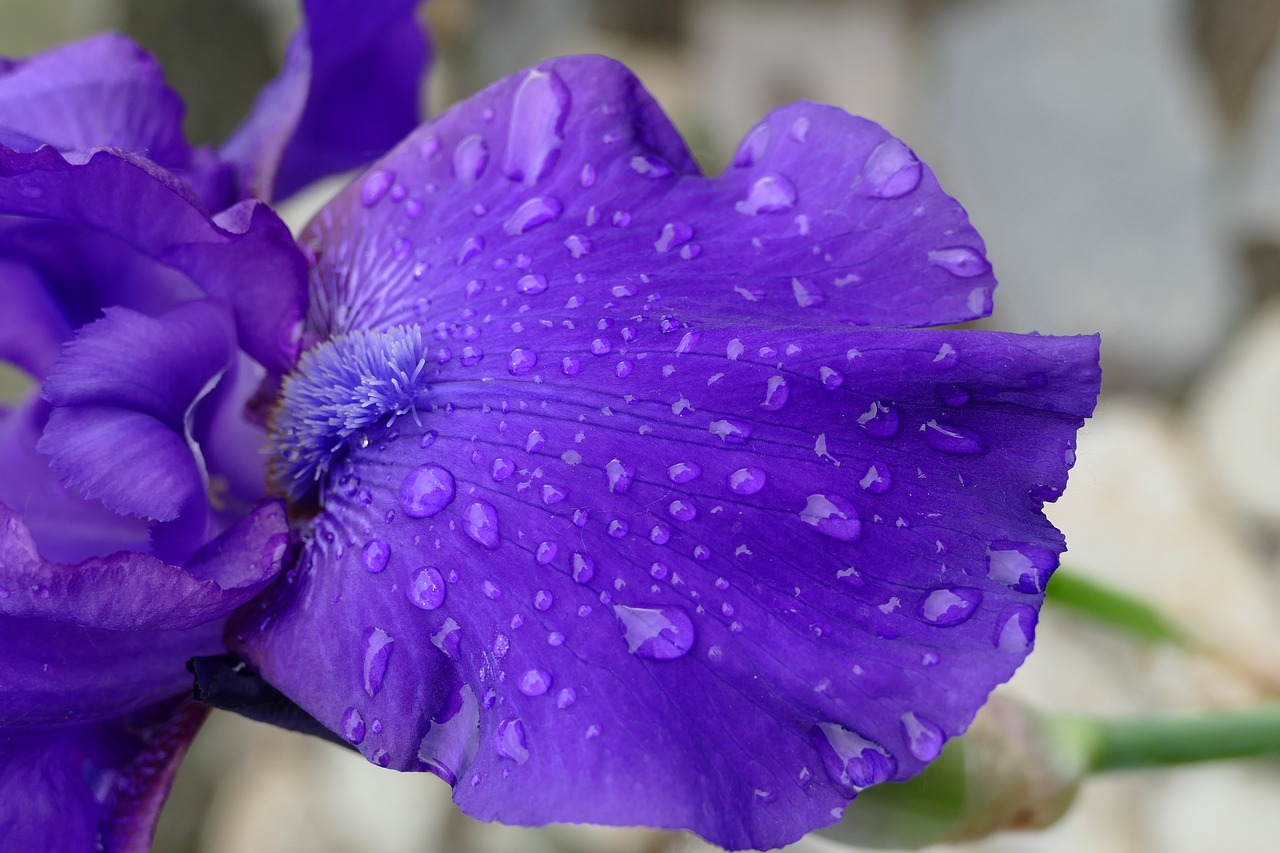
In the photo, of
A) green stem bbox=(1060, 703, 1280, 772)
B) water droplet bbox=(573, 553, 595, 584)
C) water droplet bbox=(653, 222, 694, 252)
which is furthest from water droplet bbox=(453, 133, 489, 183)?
green stem bbox=(1060, 703, 1280, 772)

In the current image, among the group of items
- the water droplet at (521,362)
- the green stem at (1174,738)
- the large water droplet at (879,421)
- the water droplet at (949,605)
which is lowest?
the green stem at (1174,738)

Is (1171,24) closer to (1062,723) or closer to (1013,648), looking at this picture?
(1062,723)

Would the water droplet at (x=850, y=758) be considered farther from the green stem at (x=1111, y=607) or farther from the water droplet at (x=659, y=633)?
the green stem at (x=1111, y=607)

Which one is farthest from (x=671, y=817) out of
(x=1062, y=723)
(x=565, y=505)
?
(x=1062, y=723)

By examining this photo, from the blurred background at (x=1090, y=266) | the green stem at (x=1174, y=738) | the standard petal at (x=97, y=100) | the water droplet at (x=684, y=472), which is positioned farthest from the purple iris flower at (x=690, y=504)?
the blurred background at (x=1090, y=266)

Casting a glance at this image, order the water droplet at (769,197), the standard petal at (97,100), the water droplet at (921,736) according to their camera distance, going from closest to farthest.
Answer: the water droplet at (921,736) < the water droplet at (769,197) < the standard petal at (97,100)

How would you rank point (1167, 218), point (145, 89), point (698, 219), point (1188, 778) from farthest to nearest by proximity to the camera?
point (1167, 218) → point (1188, 778) → point (145, 89) → point (698, 219)
